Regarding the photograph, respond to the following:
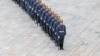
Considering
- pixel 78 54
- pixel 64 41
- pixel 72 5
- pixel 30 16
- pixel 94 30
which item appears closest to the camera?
pixel 78 54

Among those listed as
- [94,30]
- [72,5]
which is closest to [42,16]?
[94,30]

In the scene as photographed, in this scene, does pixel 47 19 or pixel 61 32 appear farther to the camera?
pixel 47 19

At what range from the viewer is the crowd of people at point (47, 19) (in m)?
12.3

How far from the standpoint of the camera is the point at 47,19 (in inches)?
520

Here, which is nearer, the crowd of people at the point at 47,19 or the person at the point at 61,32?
the person at the point at 61,32

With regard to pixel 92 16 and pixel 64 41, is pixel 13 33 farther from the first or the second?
pixel 92 16

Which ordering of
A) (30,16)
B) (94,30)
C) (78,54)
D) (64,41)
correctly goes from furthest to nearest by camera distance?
(30,16), (94,30), (64,41), (78,54)

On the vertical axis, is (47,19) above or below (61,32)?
below

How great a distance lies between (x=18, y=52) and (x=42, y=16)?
6.60ft

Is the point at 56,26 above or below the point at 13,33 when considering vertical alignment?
above

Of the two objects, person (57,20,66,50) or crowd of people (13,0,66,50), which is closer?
person (57,20,66,50)

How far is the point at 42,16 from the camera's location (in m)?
13.6

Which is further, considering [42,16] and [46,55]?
[42,16]

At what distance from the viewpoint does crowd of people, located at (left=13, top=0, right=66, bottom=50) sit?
484 inches
